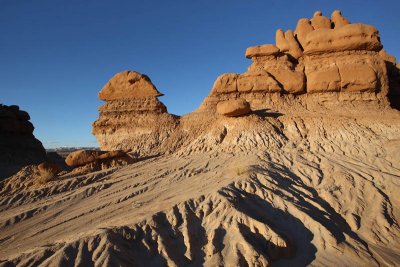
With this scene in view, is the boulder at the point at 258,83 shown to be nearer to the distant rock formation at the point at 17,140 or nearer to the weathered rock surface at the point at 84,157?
the weathered rock surface at the point at 84,157

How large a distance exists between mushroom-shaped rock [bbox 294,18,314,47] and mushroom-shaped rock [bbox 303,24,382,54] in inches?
120

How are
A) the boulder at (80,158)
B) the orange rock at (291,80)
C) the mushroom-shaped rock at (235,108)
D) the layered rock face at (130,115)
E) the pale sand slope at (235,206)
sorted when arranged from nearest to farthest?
1. the pale sand slope at (235,206)
2. the boulder at (80,158)
3. the mushroom-shaped rock at (235,108)
4. the orange rock at (291,80)
5. the layered rock face at (130,115)

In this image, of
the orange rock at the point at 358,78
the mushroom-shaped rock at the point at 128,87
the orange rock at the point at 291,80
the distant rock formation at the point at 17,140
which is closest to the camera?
the orange rock at the point at 358,78

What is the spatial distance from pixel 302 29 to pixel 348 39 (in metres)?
4.59

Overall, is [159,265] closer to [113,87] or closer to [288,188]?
[288,188]

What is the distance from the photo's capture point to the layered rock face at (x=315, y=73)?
60.1ft

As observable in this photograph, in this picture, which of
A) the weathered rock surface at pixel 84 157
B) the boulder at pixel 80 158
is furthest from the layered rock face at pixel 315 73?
the boulder at pixel 80 158

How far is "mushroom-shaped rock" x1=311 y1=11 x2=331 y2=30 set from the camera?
2245 cm

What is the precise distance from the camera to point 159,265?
711cm

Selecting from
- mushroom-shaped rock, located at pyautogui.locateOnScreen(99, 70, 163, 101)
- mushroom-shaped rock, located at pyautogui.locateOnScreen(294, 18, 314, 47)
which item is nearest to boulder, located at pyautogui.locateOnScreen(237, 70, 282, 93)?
mushroom-shaped rock, located at pyautogui.locateOnScreen(294, 18, 314, 47)

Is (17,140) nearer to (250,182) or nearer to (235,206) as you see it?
(250,182)

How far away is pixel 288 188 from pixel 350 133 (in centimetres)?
666

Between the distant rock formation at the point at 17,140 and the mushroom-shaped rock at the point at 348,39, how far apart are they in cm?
2881

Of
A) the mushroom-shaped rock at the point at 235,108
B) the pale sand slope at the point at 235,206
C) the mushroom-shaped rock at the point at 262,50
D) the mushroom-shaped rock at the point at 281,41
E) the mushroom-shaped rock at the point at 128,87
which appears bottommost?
the pale sand slope at the point at 235,206
